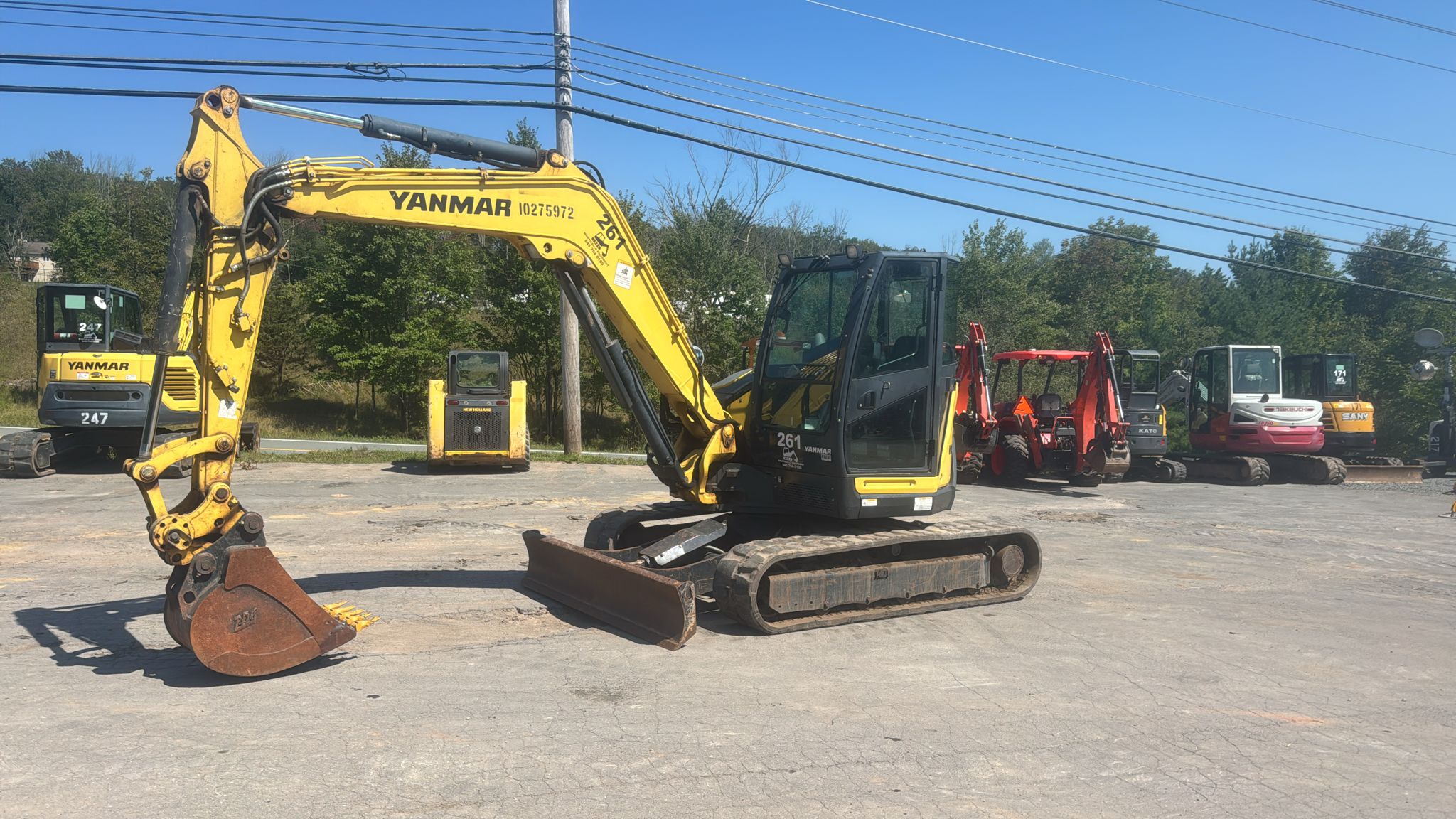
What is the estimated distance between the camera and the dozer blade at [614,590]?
6895mm

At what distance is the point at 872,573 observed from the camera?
7.86m

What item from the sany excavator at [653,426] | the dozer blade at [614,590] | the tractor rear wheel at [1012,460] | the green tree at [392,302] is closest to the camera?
the sany excavator at [653,426]

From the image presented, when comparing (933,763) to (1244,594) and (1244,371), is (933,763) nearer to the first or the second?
(1244,594)

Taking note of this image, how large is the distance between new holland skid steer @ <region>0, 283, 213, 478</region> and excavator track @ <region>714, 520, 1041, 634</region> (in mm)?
11111

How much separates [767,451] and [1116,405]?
11.6 metres

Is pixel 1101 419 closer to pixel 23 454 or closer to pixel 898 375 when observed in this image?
pixel 898 375

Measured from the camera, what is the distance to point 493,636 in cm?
714

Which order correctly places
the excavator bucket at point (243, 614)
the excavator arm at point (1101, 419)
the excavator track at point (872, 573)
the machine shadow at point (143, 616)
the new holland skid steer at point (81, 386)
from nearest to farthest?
the excavator bucket at point (243, 614) < the machine shadow at point (143, 616) < the excavator track at point (872, 573) < the new holland skid steer at point (81, 386) < the excavator arm at point (1101, 419)

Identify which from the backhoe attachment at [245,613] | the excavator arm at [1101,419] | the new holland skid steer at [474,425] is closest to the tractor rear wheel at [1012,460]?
the excavator arm at [1101,419]

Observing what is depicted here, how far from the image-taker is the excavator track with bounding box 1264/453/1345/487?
66.1 ft

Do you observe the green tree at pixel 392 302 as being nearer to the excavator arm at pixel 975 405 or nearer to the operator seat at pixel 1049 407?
the excavator arm at pixel 975 405

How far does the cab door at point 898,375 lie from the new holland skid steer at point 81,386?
11.5 m

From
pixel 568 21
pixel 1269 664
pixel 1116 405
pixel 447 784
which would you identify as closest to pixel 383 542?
pixel 447 784

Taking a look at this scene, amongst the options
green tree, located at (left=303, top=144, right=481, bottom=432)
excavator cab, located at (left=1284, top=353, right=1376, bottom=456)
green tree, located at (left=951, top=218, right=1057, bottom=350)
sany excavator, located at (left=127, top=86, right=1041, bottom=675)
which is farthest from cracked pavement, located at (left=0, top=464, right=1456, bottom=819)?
green tree, located at (left=951, top=218, right=1057, bottom=350)
